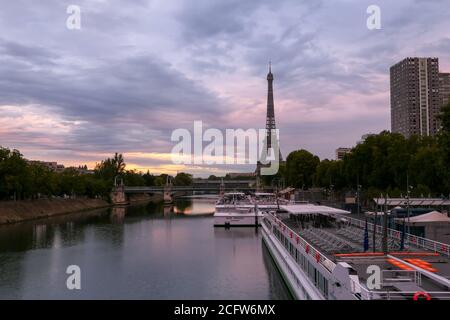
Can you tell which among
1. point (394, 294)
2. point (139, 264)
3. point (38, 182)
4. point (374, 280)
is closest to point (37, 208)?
point (38, 182)

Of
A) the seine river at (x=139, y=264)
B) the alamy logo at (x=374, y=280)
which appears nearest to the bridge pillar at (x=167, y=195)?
the seine river at (x=139, y=264)

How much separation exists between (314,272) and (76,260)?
25421 millimetres

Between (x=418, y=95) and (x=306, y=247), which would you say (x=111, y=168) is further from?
(x=306, y=247)

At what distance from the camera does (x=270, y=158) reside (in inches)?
7436

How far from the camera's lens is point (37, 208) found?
87.2m

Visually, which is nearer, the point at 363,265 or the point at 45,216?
the point at 363,265

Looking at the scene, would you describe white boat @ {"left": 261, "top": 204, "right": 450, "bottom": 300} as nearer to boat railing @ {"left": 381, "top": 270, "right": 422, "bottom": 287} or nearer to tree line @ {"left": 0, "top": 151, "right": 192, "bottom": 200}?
boat railing @ {"left": 381, "top": 270, "right": 422, "bottom": 287}

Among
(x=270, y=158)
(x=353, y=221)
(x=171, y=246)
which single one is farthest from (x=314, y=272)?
(x=270, y=158)

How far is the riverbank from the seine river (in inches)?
438

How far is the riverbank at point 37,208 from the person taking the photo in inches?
2979

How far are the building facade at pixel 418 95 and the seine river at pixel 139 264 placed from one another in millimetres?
133359

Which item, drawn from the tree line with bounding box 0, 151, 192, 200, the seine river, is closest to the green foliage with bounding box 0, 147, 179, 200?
the tree line with bounding box 0, 151, 192, 200
